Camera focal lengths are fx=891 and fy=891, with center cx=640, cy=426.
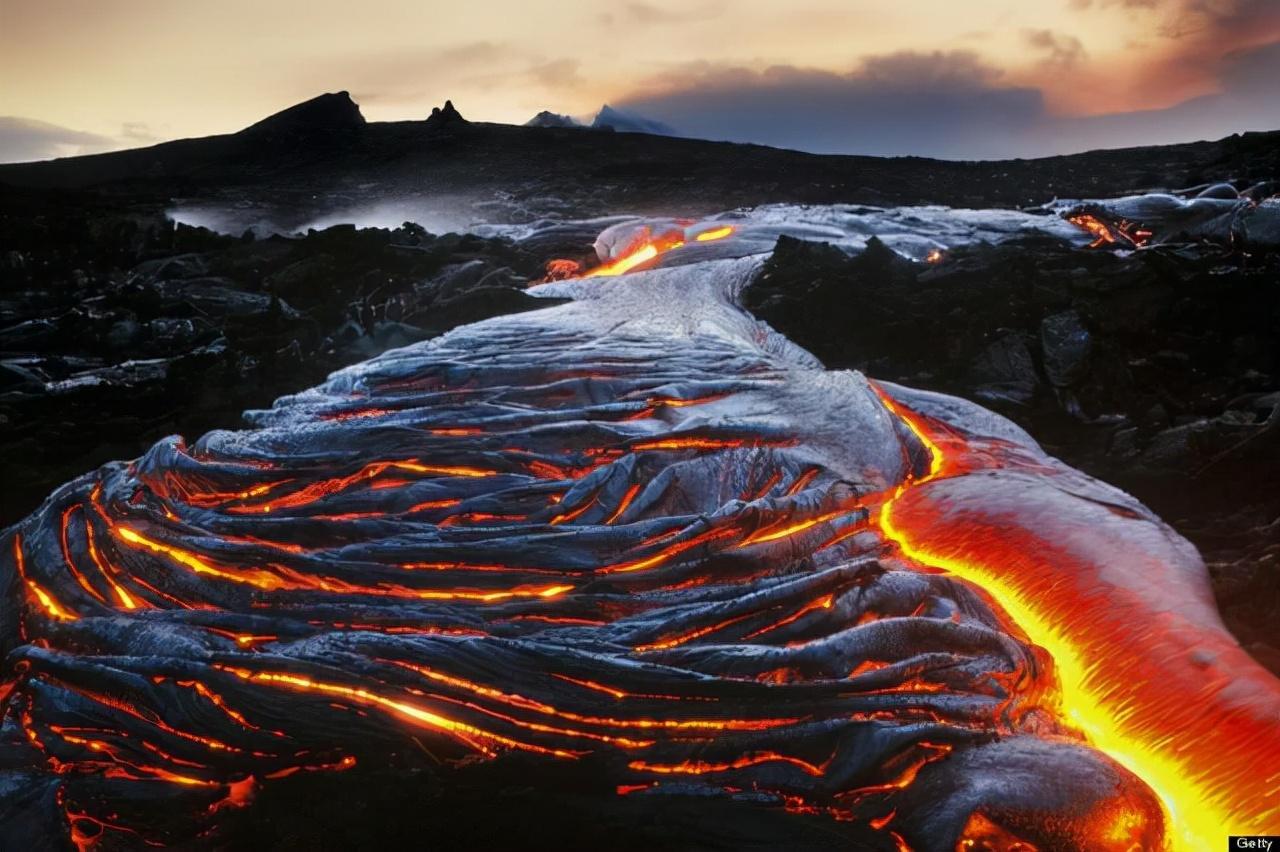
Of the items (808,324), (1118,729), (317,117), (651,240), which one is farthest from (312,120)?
(1118,729)

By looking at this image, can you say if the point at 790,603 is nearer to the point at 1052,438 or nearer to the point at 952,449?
the point at 952,449

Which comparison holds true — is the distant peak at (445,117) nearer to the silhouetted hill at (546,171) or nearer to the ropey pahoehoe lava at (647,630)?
the silhouetted hill at (546,171)

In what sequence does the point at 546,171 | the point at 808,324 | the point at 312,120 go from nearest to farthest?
1. the point at 808,324
2. the point at 546,171
3. the point at 312,120

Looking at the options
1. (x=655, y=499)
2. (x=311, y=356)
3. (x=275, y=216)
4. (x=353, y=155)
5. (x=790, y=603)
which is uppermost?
(x=353, y=155)

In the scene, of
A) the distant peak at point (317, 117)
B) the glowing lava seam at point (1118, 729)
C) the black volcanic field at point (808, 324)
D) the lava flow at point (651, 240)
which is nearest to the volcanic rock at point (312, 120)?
the distant peak at point (317, 117)

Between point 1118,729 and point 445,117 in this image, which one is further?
point 445,117

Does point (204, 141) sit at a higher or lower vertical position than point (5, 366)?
higher

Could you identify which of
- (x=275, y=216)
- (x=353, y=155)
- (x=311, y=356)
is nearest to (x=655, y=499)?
(x=311, y=356)

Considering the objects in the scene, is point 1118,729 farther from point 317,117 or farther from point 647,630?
point 317,117
